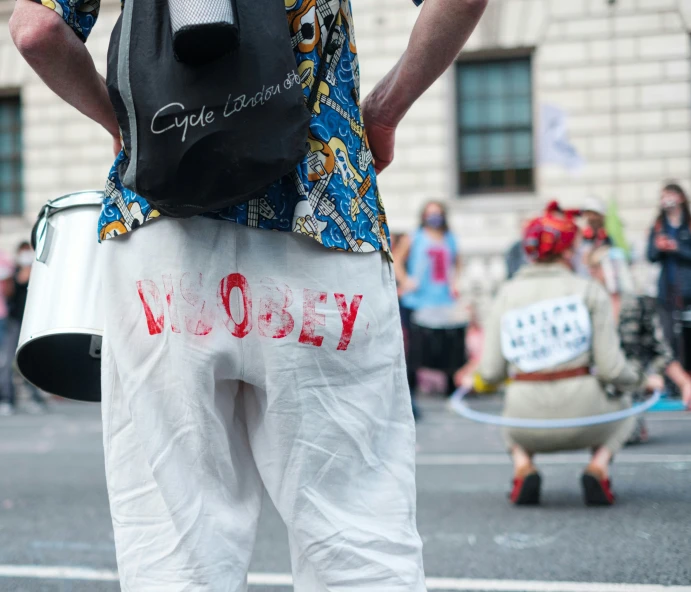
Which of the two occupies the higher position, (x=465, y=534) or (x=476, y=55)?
(x=476, y=55)

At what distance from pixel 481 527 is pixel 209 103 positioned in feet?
12.0

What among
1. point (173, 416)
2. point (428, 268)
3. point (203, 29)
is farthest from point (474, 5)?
point (428, 268)

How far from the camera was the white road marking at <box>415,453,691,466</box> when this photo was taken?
6.79 m

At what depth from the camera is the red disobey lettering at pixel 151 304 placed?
5.88 ft

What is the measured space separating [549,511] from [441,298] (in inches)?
239

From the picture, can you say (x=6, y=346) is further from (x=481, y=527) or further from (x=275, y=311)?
(x=275, y=311)

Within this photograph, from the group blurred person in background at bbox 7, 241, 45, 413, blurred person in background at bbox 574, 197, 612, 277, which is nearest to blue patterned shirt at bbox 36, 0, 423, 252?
blurred person in background at bbox 574, 197, 612, 277

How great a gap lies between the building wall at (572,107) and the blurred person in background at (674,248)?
5.33 m

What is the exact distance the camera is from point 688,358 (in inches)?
396

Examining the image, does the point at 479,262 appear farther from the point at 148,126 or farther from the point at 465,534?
the point at 148,126

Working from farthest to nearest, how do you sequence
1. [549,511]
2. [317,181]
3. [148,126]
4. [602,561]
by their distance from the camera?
1. [549,511]
2. [602,561]
3. [317,181]
4. [148,126]

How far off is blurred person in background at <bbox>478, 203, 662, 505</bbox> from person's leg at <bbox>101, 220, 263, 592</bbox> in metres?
3.65

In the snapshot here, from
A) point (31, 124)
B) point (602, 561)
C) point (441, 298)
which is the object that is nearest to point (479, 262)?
point (441, 298)

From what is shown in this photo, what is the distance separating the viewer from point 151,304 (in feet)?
5.91
